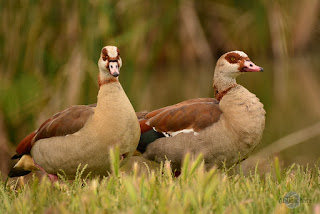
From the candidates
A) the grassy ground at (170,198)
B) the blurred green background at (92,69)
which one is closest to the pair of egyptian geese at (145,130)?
the grassy ground at (170,198)

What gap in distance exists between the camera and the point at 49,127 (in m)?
3.37

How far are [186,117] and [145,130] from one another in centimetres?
27

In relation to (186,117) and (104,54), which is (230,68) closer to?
(186,117)

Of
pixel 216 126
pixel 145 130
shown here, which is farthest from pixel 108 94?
pixel 216 126

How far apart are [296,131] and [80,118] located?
337cm

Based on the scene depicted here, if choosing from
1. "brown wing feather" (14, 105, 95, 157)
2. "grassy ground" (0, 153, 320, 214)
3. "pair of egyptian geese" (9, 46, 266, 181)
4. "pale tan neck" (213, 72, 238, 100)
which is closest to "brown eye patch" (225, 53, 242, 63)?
"pair of egyptian geese" (9, 46, 266, 181)

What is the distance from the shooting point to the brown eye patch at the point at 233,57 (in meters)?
3.46

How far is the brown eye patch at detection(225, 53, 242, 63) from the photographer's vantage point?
136 inches

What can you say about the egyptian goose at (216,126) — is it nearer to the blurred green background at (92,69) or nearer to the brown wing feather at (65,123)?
the brown wing feather at (65,123)

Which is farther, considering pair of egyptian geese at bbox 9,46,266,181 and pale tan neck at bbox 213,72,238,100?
pale tan neck at bbox 213,72,238,100

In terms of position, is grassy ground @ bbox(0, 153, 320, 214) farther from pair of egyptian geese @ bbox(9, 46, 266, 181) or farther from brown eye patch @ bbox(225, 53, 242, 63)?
brown eye patch @ bbox(225, 53, 242, 63)

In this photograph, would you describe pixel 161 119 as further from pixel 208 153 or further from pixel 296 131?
pixel 296 131

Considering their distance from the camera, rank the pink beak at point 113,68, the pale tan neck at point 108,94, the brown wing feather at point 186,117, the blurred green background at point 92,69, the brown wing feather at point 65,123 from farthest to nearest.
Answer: the blurred green background at point 92,69 < the brown wing feather at point 186,117 < the brown wing feather at point 65,123 < the pale tan neck at point 108,94 < the pink beak at point 113,68

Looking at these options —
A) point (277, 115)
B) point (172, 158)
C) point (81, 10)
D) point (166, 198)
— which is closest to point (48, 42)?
point (81, 10)
